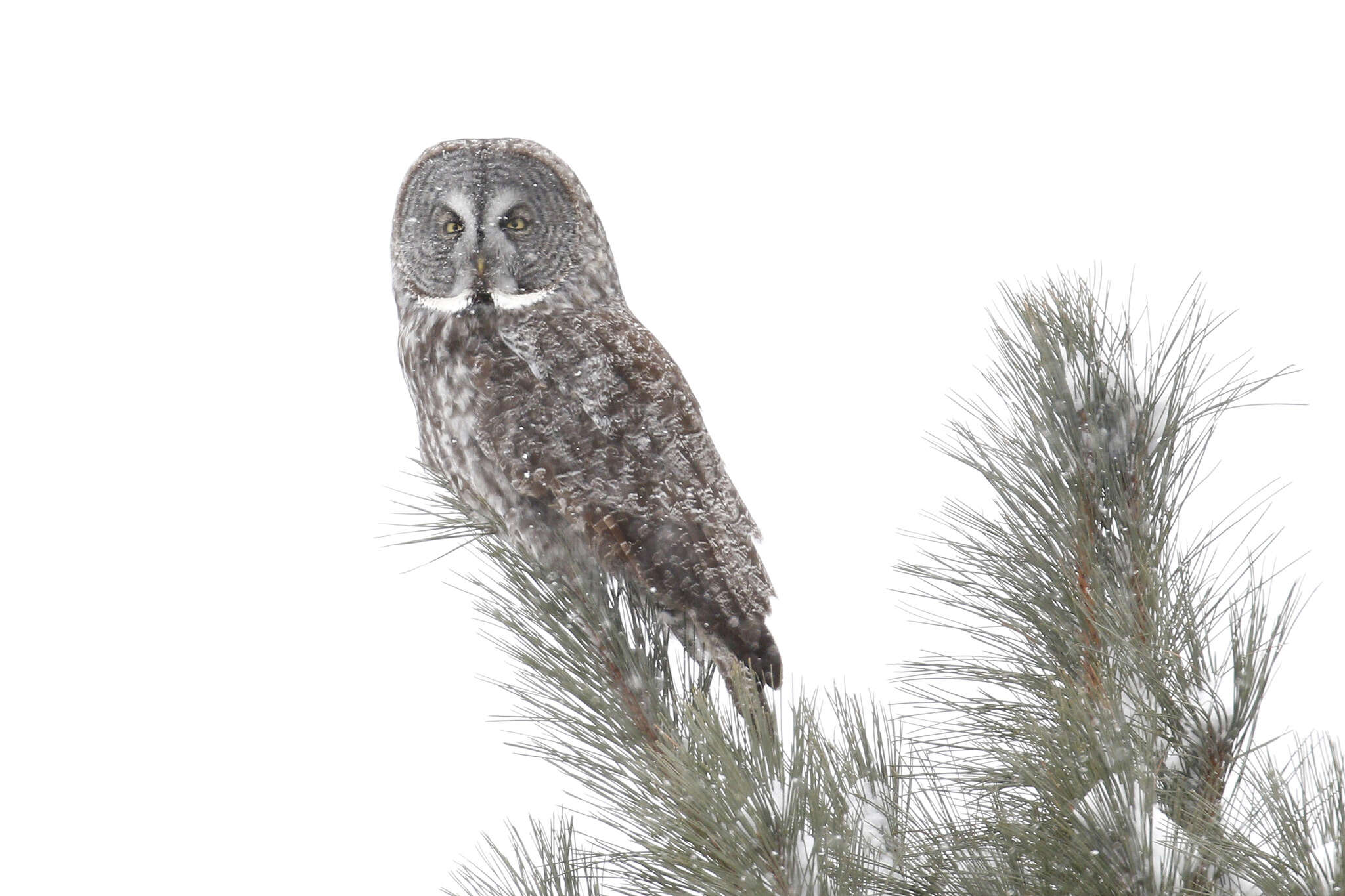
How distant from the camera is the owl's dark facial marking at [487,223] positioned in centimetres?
220

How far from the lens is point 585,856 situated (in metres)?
1.16

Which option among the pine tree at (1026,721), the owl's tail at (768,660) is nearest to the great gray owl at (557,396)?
the owl's tail at (768,660)

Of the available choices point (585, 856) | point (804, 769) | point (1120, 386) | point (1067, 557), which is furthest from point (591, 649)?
point (1120, 386)

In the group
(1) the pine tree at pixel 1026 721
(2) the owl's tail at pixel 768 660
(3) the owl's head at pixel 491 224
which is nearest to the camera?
(1) the pine tree at pixel 1026 721

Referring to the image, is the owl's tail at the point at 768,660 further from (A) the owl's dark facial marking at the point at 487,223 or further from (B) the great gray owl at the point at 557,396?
(A) the owl's dark facial marking at the point at 487,223

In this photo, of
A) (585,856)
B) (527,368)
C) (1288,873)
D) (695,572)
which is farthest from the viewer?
(527,368)

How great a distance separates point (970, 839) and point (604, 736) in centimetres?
46

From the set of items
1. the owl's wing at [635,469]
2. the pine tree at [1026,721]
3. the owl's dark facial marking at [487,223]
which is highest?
the owl's dark facial marking at [487,223]

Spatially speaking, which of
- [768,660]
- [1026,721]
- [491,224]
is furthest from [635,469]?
[1026,721]

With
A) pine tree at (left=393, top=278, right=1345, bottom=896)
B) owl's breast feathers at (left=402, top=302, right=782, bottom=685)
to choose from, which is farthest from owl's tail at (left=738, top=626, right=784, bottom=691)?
pine tree at (left=393, top=278, right=1345, bottom=896)

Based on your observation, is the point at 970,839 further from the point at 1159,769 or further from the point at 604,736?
the point at 604,736

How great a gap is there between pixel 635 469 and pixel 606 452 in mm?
65

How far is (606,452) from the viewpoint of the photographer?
6.79 ft

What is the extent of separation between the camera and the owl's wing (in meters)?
1.98
